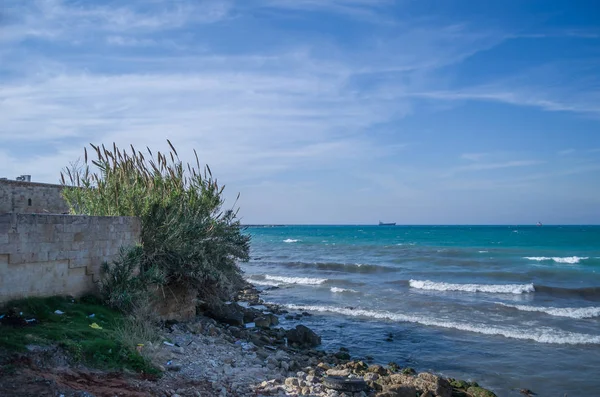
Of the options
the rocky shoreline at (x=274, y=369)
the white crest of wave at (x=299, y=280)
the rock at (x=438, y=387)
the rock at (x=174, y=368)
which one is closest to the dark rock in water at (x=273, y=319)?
the rocky shoreline at (x=274, y=369)

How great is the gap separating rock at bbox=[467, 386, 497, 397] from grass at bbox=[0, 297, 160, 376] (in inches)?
252

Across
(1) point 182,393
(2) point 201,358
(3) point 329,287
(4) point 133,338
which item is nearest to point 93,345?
(4) point 133,338

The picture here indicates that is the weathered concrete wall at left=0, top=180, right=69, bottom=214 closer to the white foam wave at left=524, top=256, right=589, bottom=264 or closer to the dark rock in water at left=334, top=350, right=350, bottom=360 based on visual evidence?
the dark rock in water at left=334, top=350, right=350, bottom=360

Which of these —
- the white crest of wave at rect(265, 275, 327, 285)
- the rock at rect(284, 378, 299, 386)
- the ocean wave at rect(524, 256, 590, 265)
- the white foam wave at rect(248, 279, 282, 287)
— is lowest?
the white foam wave at rect(248, 279, 282, 287)

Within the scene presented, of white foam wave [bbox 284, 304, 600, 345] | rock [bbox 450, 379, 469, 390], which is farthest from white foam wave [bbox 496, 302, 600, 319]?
rock [bbox 450, 379, 469, 390]

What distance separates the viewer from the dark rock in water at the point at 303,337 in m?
13.5

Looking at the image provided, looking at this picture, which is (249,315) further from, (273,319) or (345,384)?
(345,384)

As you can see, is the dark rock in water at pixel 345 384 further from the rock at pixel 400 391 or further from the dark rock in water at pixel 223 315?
the dark rock in water at pixel 223 315

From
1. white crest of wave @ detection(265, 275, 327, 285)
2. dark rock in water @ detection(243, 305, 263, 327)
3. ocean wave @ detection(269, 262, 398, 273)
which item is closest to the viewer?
dark rock in water @ detection(243, 305, 263, 327)

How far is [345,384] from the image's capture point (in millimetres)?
8648

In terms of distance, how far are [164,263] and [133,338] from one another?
3.59m

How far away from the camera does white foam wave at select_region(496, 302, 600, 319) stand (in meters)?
17.3

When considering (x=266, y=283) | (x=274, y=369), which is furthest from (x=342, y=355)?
(x=266, y=283)

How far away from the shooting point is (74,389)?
19.1ft
